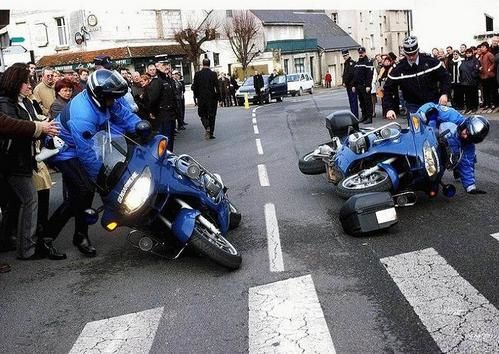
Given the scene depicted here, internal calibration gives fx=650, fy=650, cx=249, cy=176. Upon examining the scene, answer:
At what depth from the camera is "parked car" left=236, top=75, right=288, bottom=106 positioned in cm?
3688

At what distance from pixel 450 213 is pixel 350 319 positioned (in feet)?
9.80

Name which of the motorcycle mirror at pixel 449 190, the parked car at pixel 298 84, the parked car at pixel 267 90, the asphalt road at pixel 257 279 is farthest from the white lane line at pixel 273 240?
the parked car at pixel 298 84

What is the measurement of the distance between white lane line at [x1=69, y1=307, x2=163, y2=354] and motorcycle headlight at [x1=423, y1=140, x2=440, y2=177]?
340cm

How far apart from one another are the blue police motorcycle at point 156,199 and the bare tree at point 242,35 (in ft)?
181

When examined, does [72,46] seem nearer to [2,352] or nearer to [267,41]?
[267,41]

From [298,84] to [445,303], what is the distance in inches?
1772

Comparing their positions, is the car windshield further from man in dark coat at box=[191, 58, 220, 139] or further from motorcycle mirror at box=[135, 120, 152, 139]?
man in dark coat at box=[191, 58, 220, 139]

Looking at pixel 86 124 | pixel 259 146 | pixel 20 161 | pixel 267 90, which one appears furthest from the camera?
pixel 267 90

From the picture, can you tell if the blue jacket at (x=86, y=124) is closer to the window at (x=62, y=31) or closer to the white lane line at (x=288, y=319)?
the white lane line at (x=288, y=319)

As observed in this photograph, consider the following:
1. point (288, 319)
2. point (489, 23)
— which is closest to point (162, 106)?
point (288, 319)

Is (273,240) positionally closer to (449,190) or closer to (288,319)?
(288,319)

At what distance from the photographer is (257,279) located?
522 cm

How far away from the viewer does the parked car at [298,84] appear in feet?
158

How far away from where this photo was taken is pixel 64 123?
6145 millimetres
